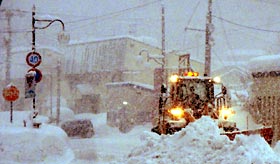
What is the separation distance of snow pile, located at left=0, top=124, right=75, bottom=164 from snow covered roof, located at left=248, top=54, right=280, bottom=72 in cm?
1050

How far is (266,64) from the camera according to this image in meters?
20.3

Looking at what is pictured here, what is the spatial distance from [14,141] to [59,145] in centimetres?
194

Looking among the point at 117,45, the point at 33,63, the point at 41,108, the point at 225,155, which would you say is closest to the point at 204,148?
the point at 225,155

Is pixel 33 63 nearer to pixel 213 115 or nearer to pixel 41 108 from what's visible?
pixel 213 115

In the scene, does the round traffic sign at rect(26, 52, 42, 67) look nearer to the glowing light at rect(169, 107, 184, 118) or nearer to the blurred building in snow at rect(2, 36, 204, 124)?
the glowing light at rect(169, 107, 184, 118)

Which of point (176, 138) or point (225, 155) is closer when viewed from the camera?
point (225, 155)

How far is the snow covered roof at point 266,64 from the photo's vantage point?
1970cm

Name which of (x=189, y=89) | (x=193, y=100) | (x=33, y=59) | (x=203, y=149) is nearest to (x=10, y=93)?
(x=33, y=59)

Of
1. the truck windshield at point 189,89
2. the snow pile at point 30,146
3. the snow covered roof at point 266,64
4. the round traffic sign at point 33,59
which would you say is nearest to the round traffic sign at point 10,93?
the round traffic sign at point 33,59

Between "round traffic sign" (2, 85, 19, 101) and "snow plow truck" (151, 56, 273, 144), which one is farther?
"round traffic sign" (2, 85, 19, 101)

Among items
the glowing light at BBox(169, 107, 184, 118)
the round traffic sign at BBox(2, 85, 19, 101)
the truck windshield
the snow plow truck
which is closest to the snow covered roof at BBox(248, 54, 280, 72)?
the snow plow truck

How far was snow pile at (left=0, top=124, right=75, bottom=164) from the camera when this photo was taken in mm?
12453

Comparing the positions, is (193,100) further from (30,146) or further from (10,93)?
(10,93)

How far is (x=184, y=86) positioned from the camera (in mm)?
14500
